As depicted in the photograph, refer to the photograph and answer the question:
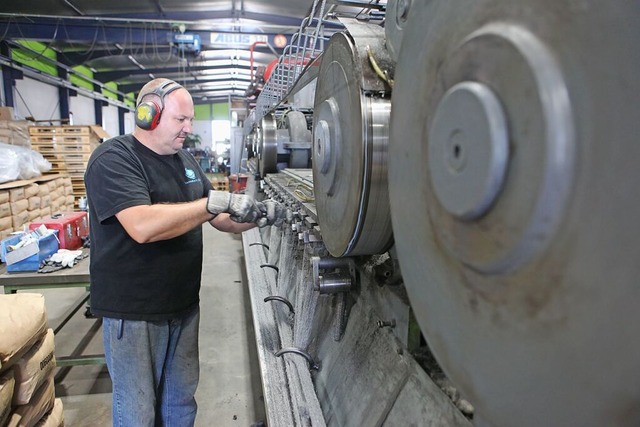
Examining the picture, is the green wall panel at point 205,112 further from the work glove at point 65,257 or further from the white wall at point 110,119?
the work glove at point 65,257

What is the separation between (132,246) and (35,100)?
8.65 m

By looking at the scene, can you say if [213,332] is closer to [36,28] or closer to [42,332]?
[42,332]

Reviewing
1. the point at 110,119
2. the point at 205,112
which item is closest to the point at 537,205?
the point at 110,119

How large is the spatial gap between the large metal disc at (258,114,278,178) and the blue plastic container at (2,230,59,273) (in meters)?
1.51

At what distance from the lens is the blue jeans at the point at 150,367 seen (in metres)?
1.45

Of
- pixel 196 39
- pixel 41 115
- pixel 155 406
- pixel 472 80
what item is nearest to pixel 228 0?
pixel 196 39

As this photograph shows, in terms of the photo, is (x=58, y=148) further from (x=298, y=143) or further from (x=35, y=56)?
(x=298, y=143)

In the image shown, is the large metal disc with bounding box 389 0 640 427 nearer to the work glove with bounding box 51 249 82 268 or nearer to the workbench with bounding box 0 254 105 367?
the workbench with bounding box 0 254 105 367

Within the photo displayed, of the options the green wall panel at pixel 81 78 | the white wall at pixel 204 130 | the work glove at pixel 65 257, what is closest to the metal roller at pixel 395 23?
the work glove at pixel 65 257

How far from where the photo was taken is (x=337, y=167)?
1007 millimetres

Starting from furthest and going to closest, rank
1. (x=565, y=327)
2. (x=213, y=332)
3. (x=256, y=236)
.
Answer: (x=256, y=236) < (x=213, y=332) < (x=565, y=327)

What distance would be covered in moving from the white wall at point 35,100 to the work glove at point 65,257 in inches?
242

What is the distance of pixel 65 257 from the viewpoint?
7.42 ft

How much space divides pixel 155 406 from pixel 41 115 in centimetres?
892
